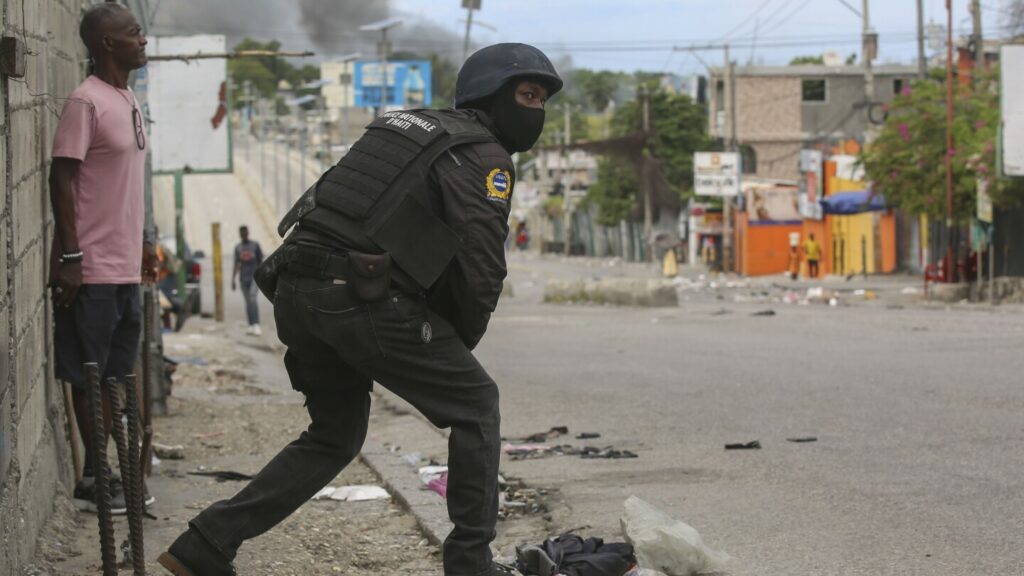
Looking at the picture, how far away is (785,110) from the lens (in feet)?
243

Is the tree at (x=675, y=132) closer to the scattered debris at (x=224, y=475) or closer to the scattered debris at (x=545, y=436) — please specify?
the scattered debris at (x=545, y=436)

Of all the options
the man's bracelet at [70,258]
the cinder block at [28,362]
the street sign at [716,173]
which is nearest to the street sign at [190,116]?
the cinder block at [28,362]

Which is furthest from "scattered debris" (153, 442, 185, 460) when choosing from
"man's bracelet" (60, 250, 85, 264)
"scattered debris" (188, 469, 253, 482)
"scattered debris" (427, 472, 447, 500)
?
"man's bracelet" (60, 250, 85, 264)

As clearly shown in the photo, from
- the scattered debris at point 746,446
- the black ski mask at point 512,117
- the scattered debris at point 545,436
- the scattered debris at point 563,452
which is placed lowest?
the scattered debris at point 545,436

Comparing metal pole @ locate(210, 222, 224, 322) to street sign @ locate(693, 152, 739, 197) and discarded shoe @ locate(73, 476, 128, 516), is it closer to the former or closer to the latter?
discarded shoe @ locate(73, 476, 128, 516)

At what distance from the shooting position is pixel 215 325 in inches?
917

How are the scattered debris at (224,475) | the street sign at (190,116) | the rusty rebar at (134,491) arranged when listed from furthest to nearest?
1. the street sign at (190,116)
2. the scattered debris at (224,475)
3. the rusty rebar at (134,491)

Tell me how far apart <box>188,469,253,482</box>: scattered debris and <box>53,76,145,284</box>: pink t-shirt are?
1.79 metres

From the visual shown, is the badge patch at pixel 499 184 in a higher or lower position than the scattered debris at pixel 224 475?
higher

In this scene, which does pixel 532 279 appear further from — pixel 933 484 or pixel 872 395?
pixel 933 484

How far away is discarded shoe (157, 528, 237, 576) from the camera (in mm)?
4445

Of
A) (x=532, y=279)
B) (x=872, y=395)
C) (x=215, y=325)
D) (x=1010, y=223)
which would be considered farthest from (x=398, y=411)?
(x=532, y=279)

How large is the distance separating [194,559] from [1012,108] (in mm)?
22697

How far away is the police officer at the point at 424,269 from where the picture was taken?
4.06 metres
